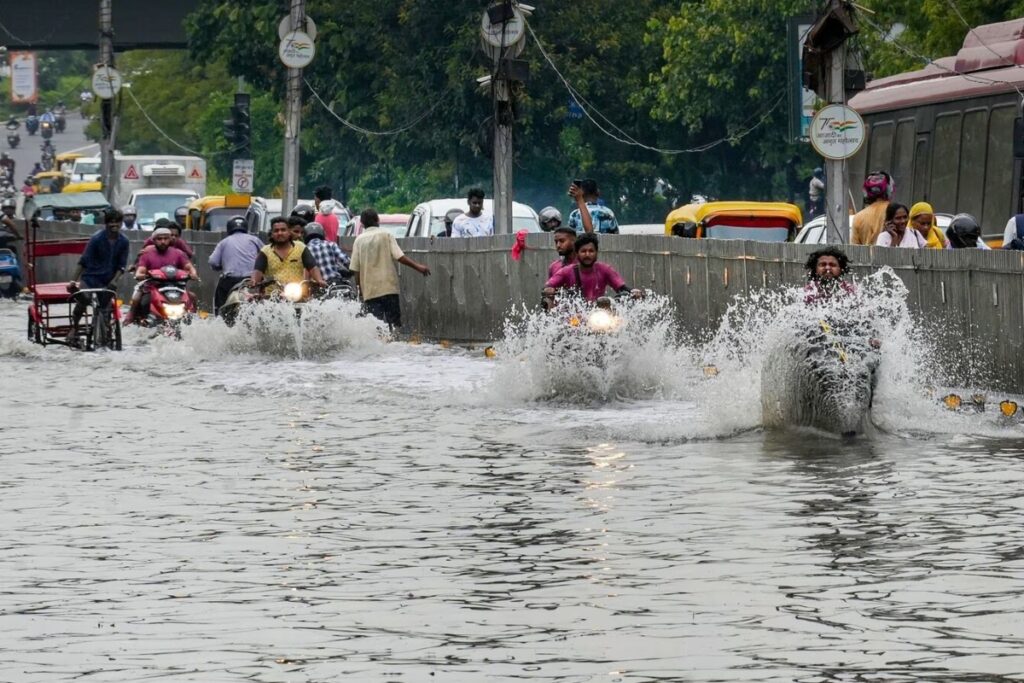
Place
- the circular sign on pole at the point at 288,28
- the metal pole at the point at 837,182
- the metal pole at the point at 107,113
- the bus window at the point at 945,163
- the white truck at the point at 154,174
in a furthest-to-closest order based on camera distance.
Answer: the white truck at the point at 154,174 → the metal pole at the point at 107,113 → the circular sign on pole at the point at 288,28 → the bus window at the point at 945,163 → the metal pole at the point at 837,182

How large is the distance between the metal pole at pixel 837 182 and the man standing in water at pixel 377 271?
217 inches

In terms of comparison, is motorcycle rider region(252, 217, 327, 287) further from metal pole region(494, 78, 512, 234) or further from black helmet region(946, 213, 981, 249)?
black helmet region(946, 213, 981, 249)

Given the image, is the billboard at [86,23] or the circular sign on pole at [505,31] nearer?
the circular sign on pole at [505,31]

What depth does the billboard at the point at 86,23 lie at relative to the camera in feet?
230

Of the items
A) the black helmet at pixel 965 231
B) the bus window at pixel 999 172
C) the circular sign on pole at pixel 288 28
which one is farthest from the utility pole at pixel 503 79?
the black helmet at pixel 965 231

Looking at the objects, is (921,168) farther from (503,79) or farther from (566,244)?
(566,244)

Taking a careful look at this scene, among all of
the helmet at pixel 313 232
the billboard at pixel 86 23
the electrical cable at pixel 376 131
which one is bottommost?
the helmet at pixel 313 232

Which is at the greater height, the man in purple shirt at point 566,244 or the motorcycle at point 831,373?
the man in purple shirt at point 566,244

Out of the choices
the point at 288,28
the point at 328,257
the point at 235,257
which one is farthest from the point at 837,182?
the point at 288,28

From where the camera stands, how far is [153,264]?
2784 centimetres

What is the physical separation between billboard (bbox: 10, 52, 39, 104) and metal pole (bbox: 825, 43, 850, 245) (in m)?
173

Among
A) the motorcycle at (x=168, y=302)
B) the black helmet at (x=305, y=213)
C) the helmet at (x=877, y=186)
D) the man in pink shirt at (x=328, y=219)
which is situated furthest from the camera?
the man in pink shirt at (x=328, y=219)

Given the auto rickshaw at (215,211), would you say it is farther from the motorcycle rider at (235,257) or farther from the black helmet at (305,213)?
the motorcycle rider at (235,257)

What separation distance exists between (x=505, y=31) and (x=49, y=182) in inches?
3498
